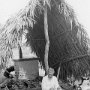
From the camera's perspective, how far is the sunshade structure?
276 inches

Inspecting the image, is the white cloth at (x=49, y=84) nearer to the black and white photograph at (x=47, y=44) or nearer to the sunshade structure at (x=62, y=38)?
the black and white photograph at (x=47, y=44)

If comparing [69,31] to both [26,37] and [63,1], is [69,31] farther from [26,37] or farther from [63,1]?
[26,37]

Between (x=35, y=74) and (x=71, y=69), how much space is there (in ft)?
4.21


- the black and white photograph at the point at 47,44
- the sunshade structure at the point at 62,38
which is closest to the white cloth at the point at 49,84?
the black and white photograph at the point at 47,44

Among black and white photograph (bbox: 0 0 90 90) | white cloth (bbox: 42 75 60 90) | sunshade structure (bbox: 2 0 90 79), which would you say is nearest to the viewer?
white cloth (bbox: 42 75 60 90)

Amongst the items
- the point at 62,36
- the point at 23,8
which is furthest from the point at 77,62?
the point at 23,8

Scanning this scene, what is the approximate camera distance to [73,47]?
26.1 feet

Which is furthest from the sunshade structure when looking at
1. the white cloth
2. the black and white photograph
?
the white cloth

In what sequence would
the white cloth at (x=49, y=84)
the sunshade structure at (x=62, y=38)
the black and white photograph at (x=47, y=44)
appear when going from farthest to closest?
the sunshade structure at (x=62, y=38) → the black and white photograph at (x=47, y=44) → the white cloth at (x=49, y=84)

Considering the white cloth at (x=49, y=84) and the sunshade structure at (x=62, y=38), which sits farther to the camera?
the sunshade structure at (x=62, y=38)

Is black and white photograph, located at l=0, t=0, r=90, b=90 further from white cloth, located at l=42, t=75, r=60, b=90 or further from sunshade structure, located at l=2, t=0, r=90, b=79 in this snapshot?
white cloth, located at l=42, t=75, r=60, b=90

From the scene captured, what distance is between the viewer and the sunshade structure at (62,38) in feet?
23.0

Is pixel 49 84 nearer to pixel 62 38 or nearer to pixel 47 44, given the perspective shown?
pixel 47 44

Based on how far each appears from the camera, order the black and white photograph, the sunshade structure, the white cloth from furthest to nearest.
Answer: the sunshade structure, the black and white photograph, the white cloth
